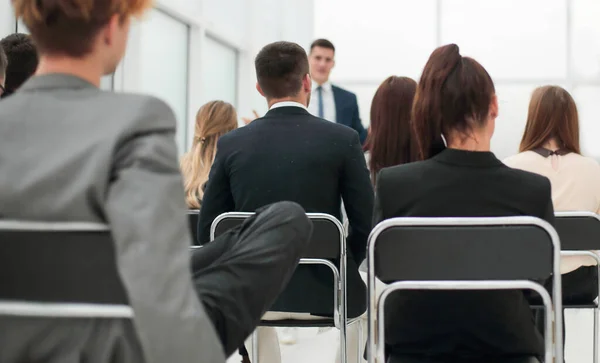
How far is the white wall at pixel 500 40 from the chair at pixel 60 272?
7.17m

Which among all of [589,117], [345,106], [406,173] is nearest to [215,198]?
[406,173]

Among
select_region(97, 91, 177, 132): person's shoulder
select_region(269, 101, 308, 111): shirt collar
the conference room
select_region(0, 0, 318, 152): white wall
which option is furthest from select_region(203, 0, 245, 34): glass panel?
select_region(97, 91, 177, 132): person's shoulder

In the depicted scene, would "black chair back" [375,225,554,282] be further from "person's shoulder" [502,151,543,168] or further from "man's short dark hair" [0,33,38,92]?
"man's short dark hair" [0,33,38,92]

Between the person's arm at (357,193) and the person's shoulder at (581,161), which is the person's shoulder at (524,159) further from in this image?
the person's arm at (357,193)

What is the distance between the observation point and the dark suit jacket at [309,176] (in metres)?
2.39

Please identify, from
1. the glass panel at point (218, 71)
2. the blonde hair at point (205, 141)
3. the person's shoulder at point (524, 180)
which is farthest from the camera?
the glass panel at point (218, 71)

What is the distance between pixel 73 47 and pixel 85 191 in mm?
252

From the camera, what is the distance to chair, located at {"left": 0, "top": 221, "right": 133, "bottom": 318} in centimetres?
98

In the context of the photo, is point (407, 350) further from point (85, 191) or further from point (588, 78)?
point (588, 78)

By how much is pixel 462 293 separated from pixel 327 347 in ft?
7.25

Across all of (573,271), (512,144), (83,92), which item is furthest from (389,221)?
(512,144)

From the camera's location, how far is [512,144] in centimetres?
794

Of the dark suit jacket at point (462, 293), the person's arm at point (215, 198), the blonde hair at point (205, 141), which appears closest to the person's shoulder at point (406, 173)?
the dark suit jacket at point (462, 293)

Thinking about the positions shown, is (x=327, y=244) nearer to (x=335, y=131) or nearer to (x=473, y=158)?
(x=335, y=131)
